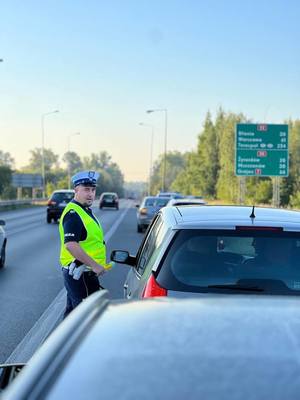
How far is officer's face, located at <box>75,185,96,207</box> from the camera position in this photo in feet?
19.0

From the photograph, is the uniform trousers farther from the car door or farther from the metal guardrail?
the metal guardrail

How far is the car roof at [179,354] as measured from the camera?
188cm

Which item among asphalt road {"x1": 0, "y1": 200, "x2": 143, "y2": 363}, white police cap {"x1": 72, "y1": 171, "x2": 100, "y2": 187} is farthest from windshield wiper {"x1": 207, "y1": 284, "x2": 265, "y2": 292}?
asphalt road {"x1": 0, "y1": 200, "x2": 143, "y2": 363}

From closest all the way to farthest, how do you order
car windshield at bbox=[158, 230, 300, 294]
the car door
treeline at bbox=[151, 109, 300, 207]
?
car windshield at bbox=[158, 230, 300, 294]
the car door
treeline at bbox=[151, 109, 300, 207]

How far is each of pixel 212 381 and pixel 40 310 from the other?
7272 millimetres

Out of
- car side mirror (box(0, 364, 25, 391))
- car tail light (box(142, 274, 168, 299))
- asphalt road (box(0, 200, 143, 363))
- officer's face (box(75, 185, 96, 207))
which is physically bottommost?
asphalt road (box(0, 200, 143, 363))

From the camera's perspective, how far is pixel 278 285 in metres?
4.29

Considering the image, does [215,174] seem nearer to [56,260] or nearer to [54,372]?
[56,260]

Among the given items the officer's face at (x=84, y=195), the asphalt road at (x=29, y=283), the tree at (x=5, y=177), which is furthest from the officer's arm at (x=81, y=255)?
the tree at (x=5, y=177)

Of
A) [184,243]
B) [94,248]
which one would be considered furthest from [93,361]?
[94,248]

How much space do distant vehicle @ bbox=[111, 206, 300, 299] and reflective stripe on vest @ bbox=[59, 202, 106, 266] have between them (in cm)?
119

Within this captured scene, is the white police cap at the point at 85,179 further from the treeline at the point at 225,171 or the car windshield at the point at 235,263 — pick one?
the treeline at the point at 225,171

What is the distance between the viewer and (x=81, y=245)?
5.69 m

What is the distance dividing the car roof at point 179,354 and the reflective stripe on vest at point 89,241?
322 centimetres
